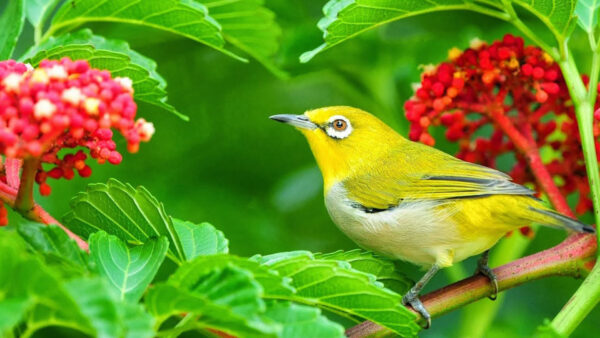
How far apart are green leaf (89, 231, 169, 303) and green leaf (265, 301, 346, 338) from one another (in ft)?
1.27

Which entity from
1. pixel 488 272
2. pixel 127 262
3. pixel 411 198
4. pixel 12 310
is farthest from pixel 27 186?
pixel 411 198

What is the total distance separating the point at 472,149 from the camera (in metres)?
4.03

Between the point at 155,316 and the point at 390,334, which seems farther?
the point at 390,334

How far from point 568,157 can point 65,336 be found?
109 inches

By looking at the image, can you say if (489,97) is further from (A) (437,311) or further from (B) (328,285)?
(B) (328,285)

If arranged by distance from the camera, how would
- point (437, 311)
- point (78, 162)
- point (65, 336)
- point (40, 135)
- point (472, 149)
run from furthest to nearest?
1. point (65, 336)
2. point (472, 149)
3. point (437, 311)
4. point (78, 162)
5. point (40, 135)

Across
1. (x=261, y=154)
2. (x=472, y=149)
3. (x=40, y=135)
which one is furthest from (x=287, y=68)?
(x=40, y=135)

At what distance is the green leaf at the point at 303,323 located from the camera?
6.28 ft

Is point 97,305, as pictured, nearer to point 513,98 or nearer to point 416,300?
point 416,300

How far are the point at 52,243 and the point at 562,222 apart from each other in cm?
191

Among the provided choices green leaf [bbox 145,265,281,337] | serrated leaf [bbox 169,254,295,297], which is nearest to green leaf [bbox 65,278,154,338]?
green leaf [bbox 145,265,281,337]

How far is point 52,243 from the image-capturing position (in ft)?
7.10

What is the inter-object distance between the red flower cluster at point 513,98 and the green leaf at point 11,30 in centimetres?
173

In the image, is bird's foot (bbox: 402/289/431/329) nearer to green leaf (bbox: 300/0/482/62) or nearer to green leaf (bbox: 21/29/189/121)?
green leaf (bbox: 300/0/482/62)
